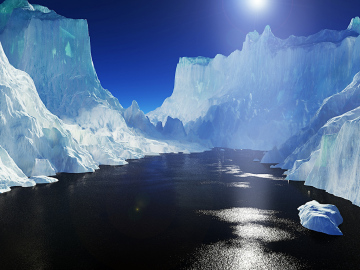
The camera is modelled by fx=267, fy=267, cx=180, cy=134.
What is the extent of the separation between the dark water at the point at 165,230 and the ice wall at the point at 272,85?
110m

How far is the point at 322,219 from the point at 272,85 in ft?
473

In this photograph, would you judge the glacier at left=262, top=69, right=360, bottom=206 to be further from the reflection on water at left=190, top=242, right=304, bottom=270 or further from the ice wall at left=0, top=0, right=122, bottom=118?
the ice wall at left=0, top=0, right=122, bottom=118

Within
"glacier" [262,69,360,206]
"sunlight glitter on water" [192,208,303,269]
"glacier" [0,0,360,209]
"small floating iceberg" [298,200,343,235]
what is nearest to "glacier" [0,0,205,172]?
"glacier" [0,0,360,209]

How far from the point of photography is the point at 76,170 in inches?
2096

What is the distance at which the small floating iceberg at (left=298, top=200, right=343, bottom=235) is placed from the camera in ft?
75.0

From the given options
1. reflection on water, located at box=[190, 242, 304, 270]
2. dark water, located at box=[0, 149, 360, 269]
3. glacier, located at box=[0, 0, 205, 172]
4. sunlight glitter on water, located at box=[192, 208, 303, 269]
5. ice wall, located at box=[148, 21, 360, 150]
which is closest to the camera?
reflection on water, located at box=[190, 242, 304, 270]

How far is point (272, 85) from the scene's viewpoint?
513ft

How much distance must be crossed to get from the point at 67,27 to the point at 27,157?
67.0 meters

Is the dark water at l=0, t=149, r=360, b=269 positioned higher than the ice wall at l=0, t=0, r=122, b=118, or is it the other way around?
the ice wall at l=0, t=0, r=122, b=118

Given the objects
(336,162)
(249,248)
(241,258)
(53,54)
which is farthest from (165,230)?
(53,54)

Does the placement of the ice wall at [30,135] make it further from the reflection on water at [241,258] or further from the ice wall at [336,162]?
the ice wall at [336,162]

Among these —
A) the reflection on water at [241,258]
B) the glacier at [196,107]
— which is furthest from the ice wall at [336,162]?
the reflection on water at [241,258]

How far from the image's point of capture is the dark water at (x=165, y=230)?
1752cm

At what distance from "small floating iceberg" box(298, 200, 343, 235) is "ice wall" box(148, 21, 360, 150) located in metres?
116
